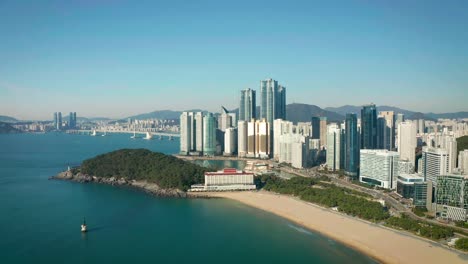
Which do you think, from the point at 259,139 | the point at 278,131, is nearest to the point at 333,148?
the point at 278,131

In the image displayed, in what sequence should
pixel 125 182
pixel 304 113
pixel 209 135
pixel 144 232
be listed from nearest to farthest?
1. pixel 144 232
2. pixel 125 182
3. pixel 209 135
4. pixel 304 113

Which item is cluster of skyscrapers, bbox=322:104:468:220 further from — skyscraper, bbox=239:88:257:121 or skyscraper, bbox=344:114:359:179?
skyscraper, bbox=239:88:257:121

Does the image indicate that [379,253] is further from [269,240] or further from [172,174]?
[172,174]

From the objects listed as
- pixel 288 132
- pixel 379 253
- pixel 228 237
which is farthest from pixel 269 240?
pixel 288 132

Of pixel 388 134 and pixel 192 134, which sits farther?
pixel 192 134

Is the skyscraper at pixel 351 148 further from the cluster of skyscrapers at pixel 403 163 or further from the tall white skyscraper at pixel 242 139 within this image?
the tall white skyscraper at pixel 242 139

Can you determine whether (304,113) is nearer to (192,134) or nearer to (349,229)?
(192,134)

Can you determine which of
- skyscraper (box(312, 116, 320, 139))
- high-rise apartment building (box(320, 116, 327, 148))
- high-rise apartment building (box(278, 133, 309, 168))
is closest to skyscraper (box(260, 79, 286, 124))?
skyscraper (box(312, 116, 320, 139))
